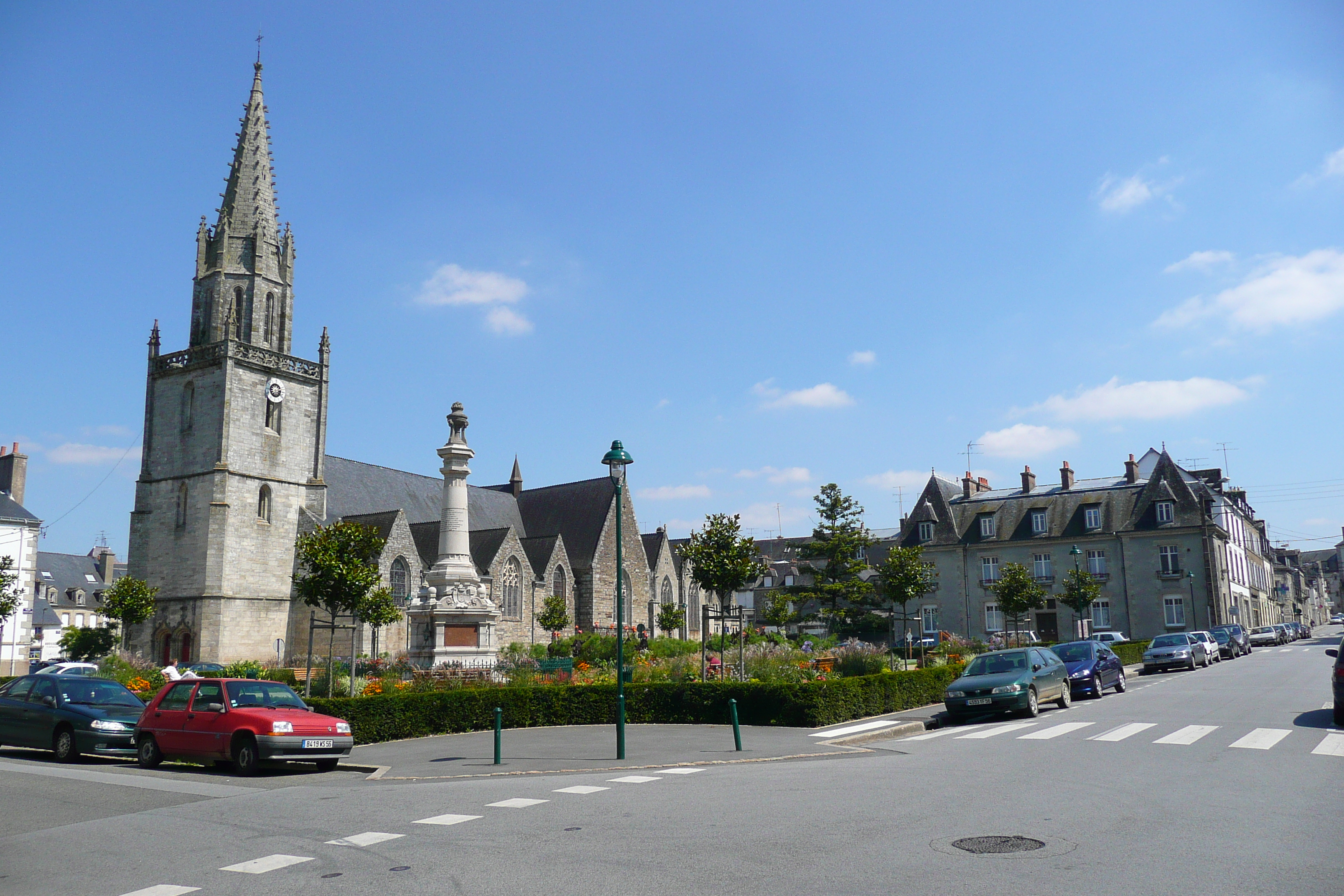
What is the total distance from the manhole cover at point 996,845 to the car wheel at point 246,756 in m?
9.99

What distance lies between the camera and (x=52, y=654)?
222ft

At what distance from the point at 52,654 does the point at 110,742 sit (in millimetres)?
63785

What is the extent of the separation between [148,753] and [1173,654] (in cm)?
3139

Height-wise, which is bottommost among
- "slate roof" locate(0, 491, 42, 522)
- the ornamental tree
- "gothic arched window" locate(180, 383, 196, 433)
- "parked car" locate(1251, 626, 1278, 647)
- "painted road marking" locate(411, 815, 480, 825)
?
"parked car" locate(1251, 626, 1278, 647)

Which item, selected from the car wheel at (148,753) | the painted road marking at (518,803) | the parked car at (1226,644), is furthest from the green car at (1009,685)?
the parked car at (1226,644)

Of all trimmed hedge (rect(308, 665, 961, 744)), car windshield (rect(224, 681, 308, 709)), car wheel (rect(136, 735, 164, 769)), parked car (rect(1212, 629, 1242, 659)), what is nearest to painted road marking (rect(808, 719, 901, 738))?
trimmed hedge (rect(308, 665, 961, 744))

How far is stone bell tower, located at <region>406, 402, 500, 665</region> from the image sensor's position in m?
25.2

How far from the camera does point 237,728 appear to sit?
13.4m

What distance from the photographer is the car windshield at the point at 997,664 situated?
1933cm

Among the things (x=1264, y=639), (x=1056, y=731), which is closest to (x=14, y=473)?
(x=1056, y=731)

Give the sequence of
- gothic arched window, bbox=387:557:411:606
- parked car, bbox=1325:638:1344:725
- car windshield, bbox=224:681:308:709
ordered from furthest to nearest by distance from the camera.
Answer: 1. gothic arched window, bbox=387:557:411:606
2. parked car, bbox=1325:638:1344:725
3. car windshield, bbox=224:681:308:709

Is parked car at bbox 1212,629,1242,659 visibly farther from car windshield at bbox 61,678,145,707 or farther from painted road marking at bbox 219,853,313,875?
painted road marking at bbox 219,853,313,875

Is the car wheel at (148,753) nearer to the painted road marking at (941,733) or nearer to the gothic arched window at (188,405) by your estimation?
the painted road marking at (941,733)

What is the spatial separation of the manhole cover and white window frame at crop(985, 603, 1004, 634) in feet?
171
